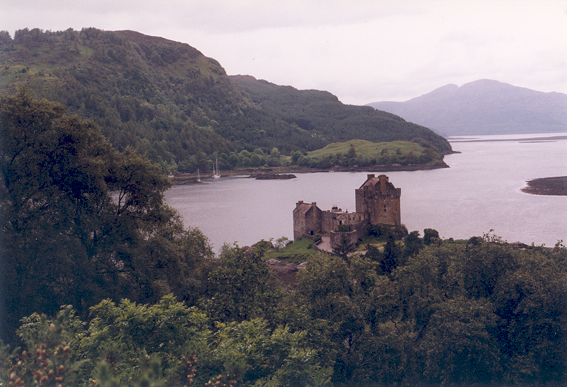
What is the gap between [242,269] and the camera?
1983 centimetres

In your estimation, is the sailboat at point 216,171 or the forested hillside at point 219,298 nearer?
the forested hillside at point 219,298

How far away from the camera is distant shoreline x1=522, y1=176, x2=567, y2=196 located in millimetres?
101625

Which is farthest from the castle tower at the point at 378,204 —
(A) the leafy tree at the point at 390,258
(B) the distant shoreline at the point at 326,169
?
(B) the distant shoreline at the point at 326,169

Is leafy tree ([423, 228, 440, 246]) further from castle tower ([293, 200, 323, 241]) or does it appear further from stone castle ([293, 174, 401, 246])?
castle tower ([293, 200, 323, 241])

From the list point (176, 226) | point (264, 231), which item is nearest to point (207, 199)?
point (264, 231)

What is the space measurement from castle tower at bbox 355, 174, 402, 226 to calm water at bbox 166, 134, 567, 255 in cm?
669

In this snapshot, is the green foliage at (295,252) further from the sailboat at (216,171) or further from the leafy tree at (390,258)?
the sailboat at (216,171)

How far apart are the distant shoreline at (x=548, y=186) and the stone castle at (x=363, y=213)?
57.7m

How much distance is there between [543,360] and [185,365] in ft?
41.3

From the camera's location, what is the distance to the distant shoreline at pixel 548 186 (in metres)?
102

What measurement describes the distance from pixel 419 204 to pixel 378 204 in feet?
112

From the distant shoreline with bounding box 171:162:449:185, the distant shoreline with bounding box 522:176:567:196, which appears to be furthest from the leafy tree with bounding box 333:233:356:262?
the distant shoreline with bounding box 171:162:449:185

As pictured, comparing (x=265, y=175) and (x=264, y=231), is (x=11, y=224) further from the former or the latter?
(x=265, y=175)

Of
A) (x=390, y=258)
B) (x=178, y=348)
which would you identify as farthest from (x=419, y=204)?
(x=178, y=348)
